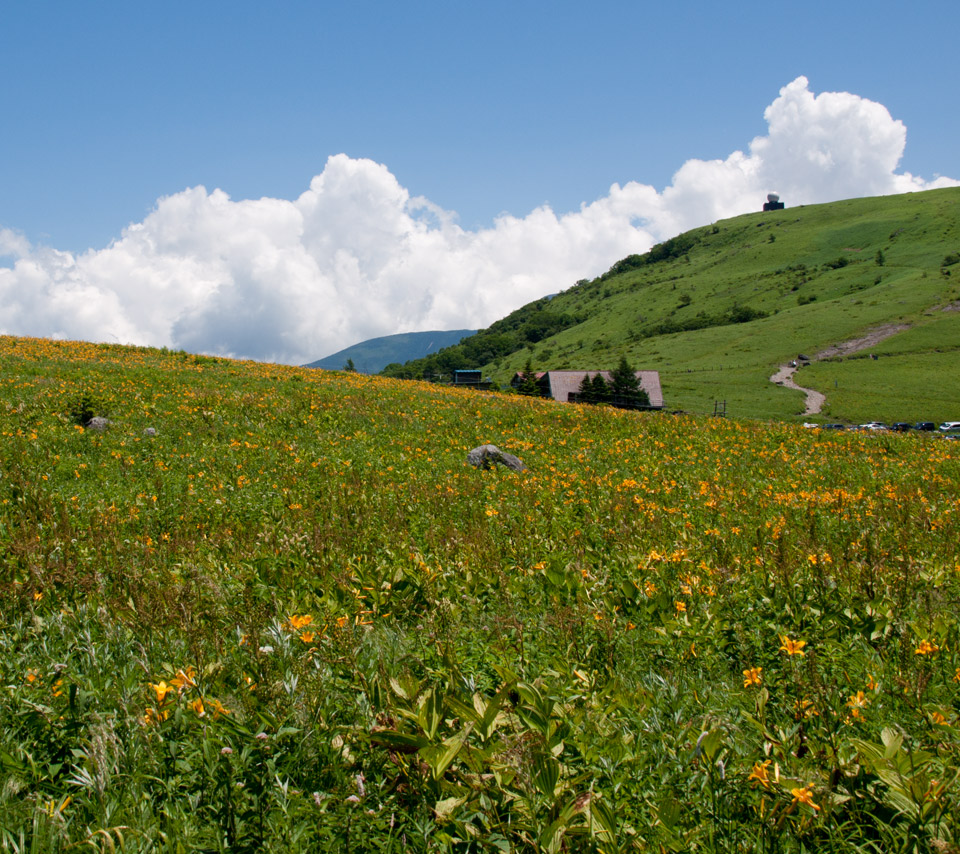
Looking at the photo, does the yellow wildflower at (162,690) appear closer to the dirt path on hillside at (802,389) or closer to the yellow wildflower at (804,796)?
the yellow wildflower at (804,796)

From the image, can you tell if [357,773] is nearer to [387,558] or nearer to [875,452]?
[387,558]

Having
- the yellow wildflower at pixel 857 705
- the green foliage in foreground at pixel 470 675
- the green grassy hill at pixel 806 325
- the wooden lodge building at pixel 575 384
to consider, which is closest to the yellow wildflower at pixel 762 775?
the green foliage in foreground at pixel 470 675

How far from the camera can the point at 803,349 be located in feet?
347

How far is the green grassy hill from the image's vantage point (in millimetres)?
79438

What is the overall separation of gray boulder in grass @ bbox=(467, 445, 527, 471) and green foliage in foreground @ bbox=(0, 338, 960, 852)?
345 cm

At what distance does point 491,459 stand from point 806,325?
420 feet

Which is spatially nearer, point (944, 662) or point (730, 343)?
point (944, 662)

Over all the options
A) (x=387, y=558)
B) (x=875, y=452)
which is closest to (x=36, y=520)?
(x=387, y=558)

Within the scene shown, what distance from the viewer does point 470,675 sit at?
3.44 meters

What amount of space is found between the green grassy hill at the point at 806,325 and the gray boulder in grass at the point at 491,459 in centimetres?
6538

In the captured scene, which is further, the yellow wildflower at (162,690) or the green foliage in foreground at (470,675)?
the yellow wildflower at (162,690)

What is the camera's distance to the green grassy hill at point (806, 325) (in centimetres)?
7944

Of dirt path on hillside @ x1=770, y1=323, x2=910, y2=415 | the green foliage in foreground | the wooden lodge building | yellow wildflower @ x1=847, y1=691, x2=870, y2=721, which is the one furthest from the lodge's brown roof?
yellow wildflower @ x1=847, y1=691, x2=870, y2=721

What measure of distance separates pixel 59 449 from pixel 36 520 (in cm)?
573
